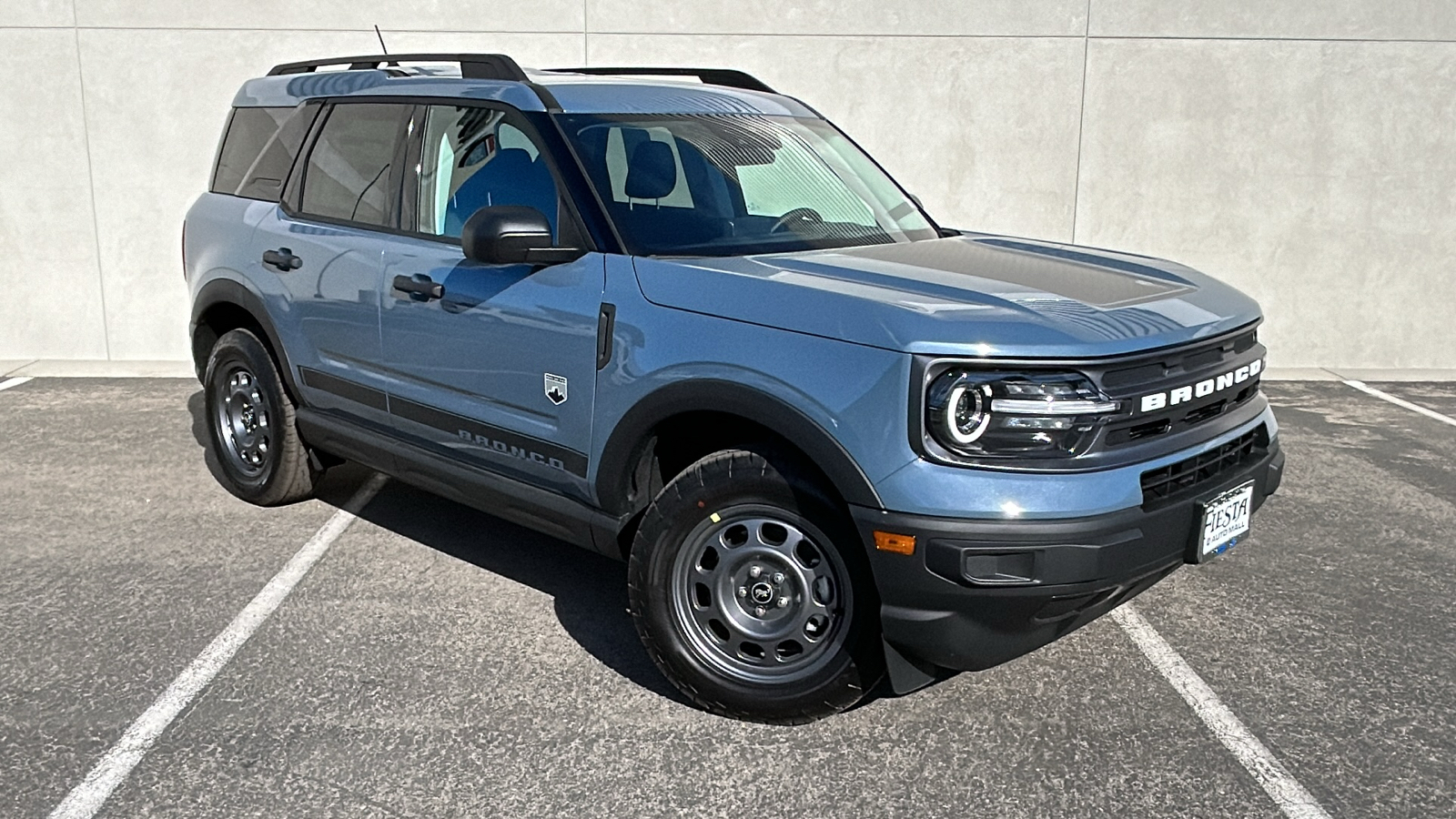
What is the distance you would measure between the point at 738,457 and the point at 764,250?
0.81 meters

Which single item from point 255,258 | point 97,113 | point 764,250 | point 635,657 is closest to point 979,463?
point 764,250

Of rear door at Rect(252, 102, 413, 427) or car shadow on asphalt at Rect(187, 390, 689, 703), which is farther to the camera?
rear door at Rect(252, 102, 413, 427)

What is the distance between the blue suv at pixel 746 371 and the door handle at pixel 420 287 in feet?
0.04

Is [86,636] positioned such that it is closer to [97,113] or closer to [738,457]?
[738,457]

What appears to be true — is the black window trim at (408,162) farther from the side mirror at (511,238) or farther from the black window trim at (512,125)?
the side mirror at (511,238)

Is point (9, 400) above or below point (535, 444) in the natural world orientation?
below

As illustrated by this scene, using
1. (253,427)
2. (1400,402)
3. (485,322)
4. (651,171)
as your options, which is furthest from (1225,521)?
(1400,402)

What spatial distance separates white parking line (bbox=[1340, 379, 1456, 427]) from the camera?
777 cm

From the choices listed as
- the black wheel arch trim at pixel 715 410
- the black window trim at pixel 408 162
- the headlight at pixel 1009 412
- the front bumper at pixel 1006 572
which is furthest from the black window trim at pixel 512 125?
the front bumper at pixel 1006 572

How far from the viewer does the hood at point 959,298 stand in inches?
118

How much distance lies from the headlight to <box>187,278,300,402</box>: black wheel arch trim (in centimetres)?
309

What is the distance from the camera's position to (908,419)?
2.98 meters

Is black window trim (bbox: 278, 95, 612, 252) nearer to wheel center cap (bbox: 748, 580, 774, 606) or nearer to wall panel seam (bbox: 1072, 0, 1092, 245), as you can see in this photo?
wheel center cap (bbox: 748, 580, 774, 606)

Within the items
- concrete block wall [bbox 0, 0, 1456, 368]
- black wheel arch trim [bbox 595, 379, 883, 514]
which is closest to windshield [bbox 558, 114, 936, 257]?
black wheel arch trim [bbox 595, 379, 883, 514]
